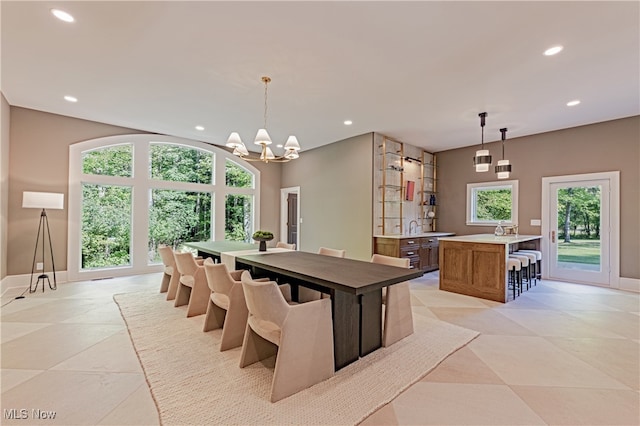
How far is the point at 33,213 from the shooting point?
4.92 metres

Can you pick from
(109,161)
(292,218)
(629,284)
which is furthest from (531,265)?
(109,161)

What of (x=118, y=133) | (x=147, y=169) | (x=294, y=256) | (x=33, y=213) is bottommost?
(x=294, y=256)

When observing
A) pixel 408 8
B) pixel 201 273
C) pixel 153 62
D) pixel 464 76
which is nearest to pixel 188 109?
pixel 153 62

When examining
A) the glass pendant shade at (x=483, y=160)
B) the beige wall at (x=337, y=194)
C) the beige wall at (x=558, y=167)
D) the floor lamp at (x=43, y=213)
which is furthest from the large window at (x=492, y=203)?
the floor lamp at (x=43, y=213)

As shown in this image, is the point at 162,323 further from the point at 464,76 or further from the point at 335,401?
the point at 464,76

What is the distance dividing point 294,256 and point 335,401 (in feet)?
5.73

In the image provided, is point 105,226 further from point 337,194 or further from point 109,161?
point 337,194

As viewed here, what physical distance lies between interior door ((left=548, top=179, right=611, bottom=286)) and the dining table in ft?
16.2

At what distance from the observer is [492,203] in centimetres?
661

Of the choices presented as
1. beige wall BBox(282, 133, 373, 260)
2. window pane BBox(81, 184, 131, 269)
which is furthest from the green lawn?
window pane BBox(81, 184, 131, 269)

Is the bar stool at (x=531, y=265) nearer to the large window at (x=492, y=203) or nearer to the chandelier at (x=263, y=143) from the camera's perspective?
the large window at (x=492, y=203)

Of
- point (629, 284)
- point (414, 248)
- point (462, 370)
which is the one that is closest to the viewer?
point (462, 370)

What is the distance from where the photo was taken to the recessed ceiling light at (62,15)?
241 cm

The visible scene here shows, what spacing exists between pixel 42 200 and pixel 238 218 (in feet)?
12.3
